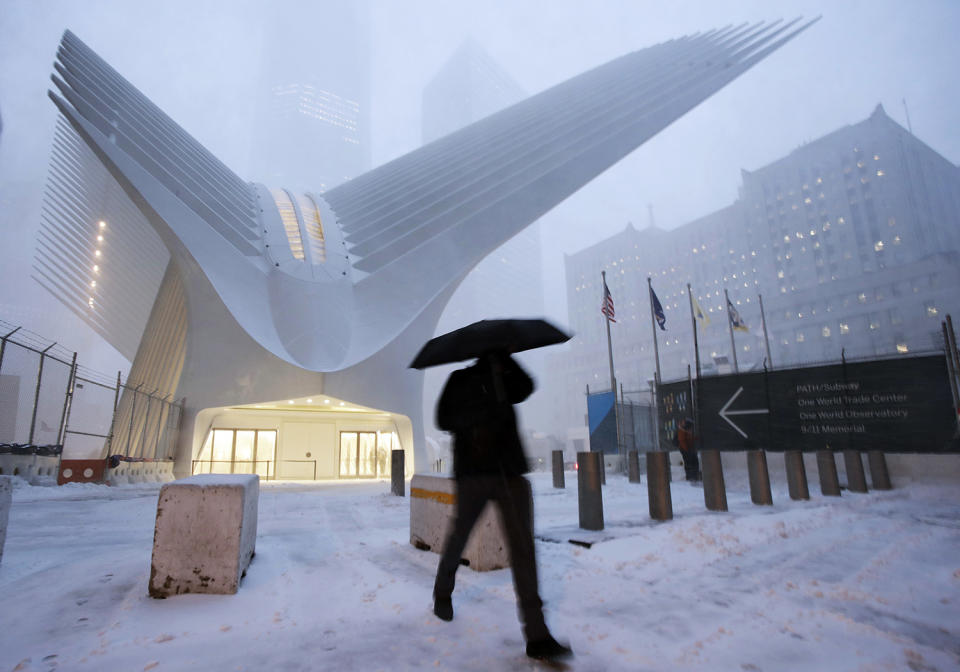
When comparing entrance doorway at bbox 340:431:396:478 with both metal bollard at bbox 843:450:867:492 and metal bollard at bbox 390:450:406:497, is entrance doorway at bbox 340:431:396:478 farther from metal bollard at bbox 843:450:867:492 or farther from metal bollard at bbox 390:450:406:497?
metal bollard at bbox 843:450:867:492

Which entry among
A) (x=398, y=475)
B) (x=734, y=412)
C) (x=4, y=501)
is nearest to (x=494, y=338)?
(x=4, y=501)

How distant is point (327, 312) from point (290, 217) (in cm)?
722

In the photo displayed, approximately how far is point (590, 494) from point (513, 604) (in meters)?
3.01

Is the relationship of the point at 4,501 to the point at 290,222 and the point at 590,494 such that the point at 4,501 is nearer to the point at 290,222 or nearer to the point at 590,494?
the point at 590,494

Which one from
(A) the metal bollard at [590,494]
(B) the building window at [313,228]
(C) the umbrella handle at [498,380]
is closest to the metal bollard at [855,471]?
(A) the metal bollard at [590,494]

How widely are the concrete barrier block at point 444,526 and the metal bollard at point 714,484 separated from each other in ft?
15.9

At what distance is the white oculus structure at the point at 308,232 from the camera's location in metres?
19.4

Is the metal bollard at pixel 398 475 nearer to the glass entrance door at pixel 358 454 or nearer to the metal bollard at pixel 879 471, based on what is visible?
the metal bollard at pixel 879 471

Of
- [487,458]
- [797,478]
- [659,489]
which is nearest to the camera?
[487,458]

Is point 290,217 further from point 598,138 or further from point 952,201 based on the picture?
point 952,201

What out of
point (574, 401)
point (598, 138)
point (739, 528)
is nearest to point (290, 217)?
point (598, 138)

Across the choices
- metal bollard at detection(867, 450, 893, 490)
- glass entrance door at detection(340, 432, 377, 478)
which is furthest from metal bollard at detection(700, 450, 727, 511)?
glass entrance door at detection(340, 432, 377, 478)

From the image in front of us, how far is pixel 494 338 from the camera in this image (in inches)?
123

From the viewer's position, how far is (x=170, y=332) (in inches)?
993
